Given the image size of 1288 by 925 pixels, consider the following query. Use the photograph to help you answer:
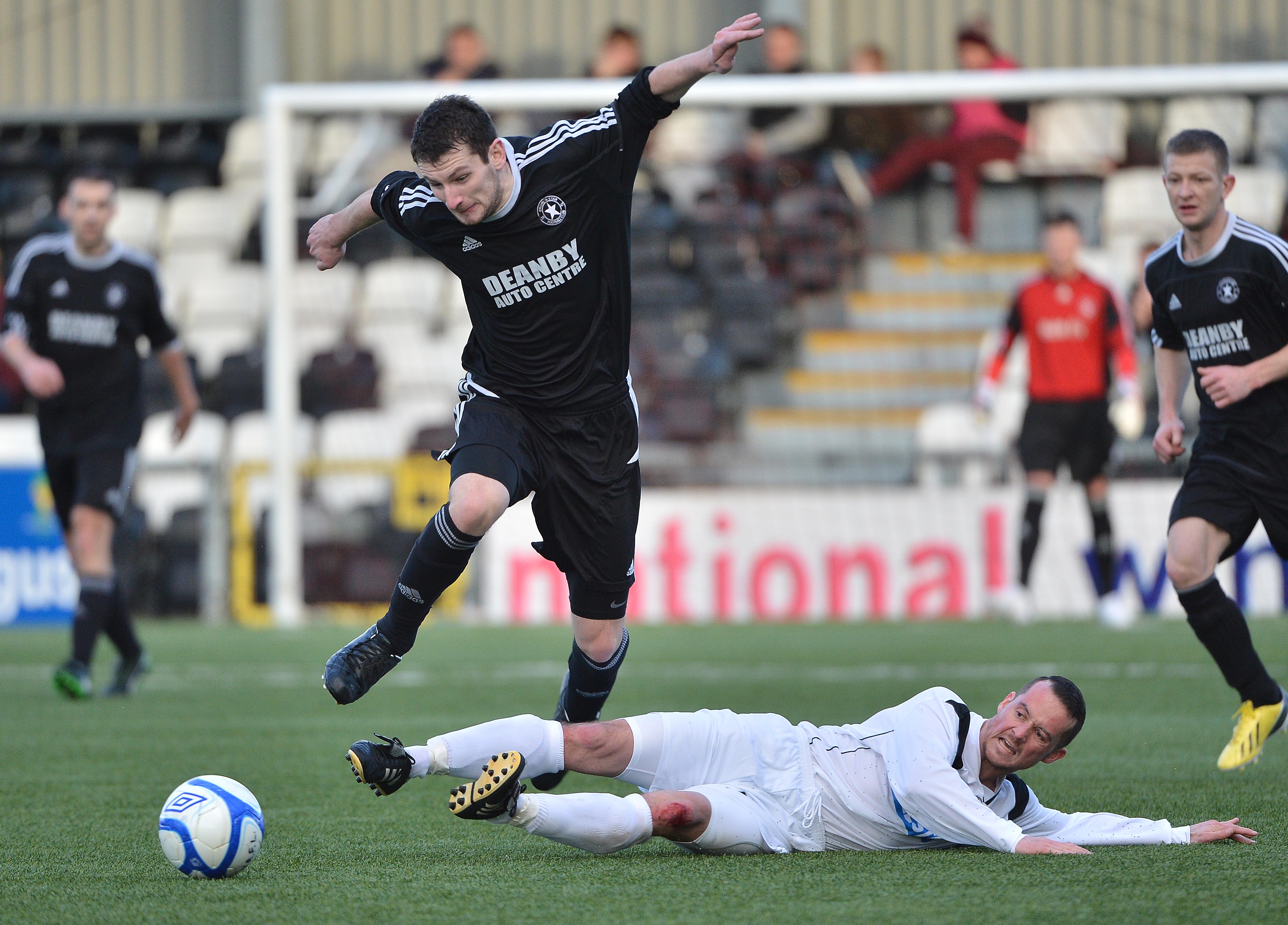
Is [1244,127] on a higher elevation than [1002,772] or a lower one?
higher

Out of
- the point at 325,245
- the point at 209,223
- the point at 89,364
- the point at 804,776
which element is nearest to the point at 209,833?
the point at 804,776

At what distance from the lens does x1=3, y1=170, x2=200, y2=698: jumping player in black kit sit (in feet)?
25.9

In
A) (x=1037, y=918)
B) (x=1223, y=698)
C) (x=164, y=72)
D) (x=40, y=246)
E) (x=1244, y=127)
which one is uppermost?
(x=164, y=72)

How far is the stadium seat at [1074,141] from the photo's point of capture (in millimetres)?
13125

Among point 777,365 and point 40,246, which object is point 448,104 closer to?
point 40,246

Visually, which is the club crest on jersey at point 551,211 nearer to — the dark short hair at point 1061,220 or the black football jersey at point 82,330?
the black football jersey at point 82,330

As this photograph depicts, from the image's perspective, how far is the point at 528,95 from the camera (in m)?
12.3

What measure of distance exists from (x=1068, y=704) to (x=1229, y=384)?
72.1 inches

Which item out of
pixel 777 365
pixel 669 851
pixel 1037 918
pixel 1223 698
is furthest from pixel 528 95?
pixel 1037 918

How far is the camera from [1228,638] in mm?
5609

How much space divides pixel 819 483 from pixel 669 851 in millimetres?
8825

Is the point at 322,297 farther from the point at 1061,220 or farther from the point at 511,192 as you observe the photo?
the point at 511,192

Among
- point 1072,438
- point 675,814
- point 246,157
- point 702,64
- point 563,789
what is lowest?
point 563,789

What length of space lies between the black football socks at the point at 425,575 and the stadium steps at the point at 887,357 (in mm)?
8645
